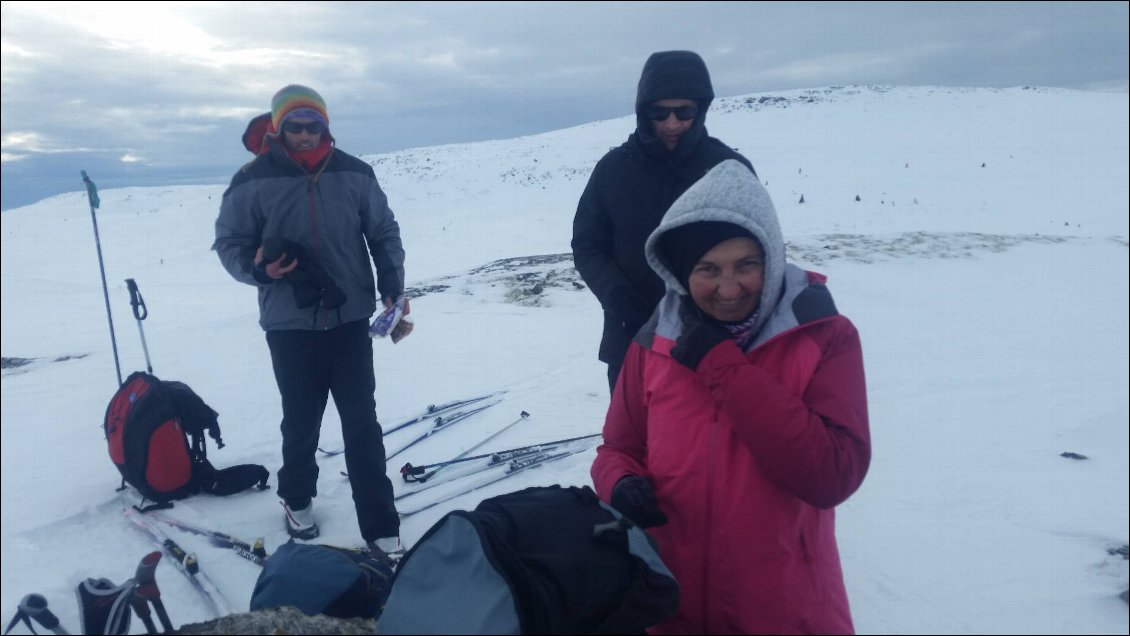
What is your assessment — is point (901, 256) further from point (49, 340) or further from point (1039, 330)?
point (49, 340)

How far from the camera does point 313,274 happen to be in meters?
3.33

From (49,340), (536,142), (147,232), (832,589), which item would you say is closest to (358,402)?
(832,589)

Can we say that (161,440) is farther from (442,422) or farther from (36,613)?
(442,422)

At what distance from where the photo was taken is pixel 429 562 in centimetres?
186

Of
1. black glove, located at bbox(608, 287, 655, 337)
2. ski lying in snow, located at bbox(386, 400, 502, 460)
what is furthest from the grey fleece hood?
ski lying in snow, located at bbox(386, 400, 502, 460)

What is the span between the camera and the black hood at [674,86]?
2.94 meters

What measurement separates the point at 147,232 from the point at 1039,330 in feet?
87.8

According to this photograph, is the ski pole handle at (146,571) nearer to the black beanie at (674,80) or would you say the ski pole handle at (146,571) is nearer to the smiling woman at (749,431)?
the smiling woman at (749,431)

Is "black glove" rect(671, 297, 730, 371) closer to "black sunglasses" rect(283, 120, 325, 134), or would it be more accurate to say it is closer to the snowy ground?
the snowy ground

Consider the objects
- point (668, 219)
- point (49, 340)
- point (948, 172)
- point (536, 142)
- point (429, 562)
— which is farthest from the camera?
point (536, 142)

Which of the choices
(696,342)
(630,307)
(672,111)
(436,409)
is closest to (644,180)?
(672,111)

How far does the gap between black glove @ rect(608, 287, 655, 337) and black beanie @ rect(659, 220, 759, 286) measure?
0.85 meters

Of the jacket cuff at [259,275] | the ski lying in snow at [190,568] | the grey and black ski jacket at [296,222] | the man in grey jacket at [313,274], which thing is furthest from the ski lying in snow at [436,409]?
the jacket cuff at [259,275]

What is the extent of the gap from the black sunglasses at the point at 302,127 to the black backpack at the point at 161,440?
172 cm
